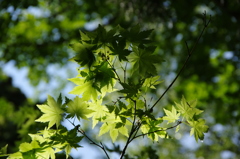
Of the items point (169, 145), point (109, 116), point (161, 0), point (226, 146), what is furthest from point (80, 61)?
point (169, 145)

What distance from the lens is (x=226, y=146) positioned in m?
7.77

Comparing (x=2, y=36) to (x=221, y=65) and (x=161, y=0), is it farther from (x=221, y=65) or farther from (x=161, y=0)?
(x=221, y=65)

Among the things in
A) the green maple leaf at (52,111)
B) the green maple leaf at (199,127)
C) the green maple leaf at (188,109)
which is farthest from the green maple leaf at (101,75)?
the green maple leaf at (199,127)

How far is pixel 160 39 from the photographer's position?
6.91 m

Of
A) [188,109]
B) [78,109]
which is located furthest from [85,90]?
[188,109]

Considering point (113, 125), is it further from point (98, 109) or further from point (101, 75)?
point (101, 75)

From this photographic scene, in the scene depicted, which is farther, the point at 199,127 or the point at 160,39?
the point at 160,39

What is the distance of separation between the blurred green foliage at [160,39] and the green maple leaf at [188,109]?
3.15 metres

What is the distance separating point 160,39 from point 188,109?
19.3ft

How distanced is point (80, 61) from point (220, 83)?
18.4ft

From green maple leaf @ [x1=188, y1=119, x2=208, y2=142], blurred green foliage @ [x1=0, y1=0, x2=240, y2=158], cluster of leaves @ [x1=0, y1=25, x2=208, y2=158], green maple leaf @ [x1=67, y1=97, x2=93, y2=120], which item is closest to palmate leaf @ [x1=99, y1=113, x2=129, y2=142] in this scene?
cluster of leaves @ [x1=0, y1=25, x2=208, y2=158]

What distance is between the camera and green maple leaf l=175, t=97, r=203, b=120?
128 cm

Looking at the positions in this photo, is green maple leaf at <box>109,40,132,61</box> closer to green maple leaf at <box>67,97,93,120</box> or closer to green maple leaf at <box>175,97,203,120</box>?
green maple leaf at <box>67,97,93,120</box>

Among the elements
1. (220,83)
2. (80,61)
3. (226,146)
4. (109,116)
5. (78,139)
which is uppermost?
(220,83)
